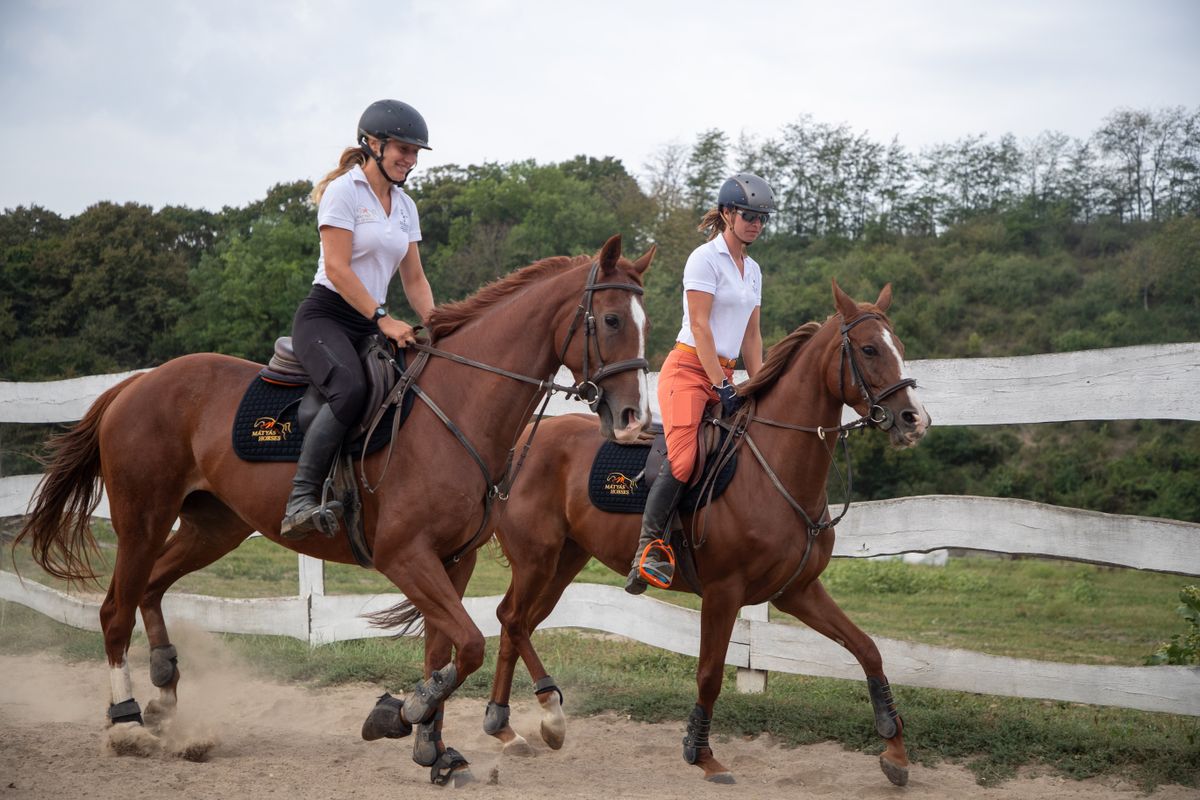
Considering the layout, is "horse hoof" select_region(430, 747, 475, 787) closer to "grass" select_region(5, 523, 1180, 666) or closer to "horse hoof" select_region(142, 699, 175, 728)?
"horse hoof" select_region(142, 699, 175, 728)

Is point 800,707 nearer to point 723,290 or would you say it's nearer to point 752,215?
point 723,290

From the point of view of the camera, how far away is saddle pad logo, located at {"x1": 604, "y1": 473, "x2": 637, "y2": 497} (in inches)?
238

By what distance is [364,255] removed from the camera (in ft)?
17.5

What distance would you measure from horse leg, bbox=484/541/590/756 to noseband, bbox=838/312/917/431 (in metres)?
2.25

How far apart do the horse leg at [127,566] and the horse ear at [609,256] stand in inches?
119

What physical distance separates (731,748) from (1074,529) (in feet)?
7.71

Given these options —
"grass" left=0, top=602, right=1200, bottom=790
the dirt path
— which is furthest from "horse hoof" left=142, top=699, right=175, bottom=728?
"grass" left=0, top=602, right=1200, bottom=790

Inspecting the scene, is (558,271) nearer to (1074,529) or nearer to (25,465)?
(1074,529)

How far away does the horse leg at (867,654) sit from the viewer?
5289 millimetres

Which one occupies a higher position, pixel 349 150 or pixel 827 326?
pixel 349 150

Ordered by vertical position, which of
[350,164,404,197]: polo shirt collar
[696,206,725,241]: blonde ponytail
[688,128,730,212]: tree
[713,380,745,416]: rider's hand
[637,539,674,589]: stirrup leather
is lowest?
[637,539,674,589]: stirrup leather

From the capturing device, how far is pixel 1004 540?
5859 millimetres

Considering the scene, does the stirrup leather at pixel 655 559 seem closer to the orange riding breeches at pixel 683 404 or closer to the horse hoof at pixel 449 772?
the orange riding breeches at pixel 683 404

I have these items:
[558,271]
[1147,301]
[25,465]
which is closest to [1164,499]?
[1147,301]
